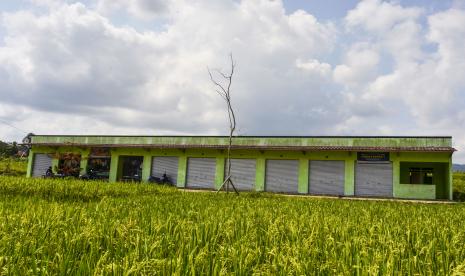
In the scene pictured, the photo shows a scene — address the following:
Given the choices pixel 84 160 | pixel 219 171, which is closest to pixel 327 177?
pixel 219 171

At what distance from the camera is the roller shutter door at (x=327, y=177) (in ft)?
103

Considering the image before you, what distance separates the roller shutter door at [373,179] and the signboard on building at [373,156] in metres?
0.37

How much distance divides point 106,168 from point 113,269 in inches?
1584

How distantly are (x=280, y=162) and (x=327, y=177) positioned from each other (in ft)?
13.6

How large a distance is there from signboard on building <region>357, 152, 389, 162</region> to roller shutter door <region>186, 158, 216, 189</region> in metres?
12.7

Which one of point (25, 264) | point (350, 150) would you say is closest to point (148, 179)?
point (350, 150)

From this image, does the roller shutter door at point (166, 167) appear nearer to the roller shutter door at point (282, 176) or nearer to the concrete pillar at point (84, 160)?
the concrete pillar at point (84, 160)

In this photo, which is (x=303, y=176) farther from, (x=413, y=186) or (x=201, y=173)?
(x=201, y=173)

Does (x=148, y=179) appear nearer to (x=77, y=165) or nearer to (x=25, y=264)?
(x=77, y=165)

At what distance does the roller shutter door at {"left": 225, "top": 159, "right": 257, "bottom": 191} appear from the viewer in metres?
34.4

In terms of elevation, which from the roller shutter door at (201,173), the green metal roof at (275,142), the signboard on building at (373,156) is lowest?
the roller shutter door at (201,173)

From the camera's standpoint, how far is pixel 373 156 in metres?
30.3

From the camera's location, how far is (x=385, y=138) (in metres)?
30.1

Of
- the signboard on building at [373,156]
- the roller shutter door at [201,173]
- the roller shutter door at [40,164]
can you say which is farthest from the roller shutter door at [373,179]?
the roller shutter door at [40,164]
